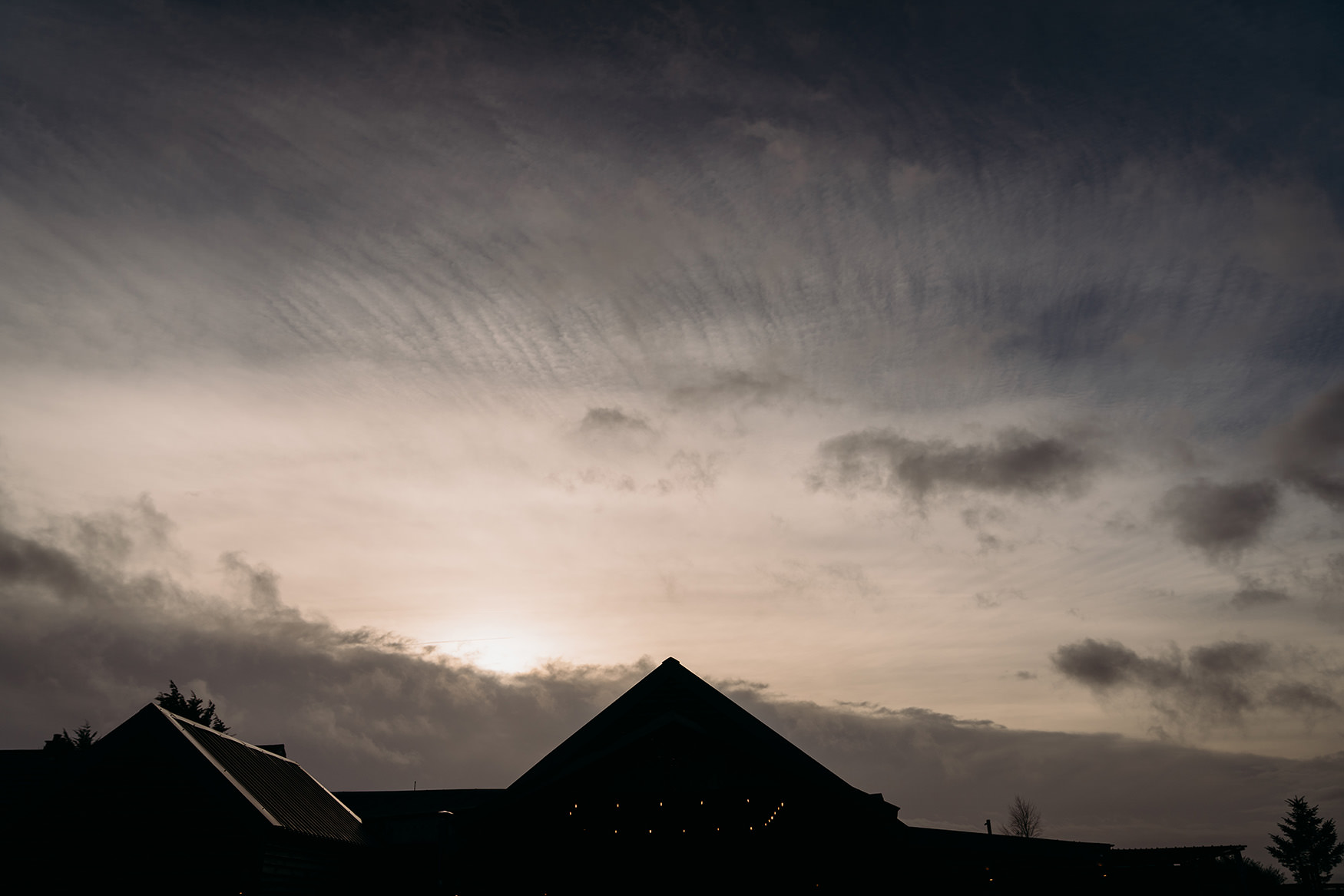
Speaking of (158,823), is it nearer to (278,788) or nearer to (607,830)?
(278,788)

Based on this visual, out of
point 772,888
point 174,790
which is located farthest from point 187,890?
point 772,888

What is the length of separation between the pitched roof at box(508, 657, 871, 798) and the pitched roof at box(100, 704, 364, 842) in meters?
7.45

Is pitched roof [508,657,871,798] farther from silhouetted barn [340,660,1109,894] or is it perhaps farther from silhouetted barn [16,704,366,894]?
silhouetted barn [16,704,366,894]

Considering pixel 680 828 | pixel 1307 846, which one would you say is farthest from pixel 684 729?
pixel 1307 846

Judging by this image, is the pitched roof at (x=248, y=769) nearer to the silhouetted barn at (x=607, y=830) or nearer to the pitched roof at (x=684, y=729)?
the silhouetted barn at (x=607, y=830)

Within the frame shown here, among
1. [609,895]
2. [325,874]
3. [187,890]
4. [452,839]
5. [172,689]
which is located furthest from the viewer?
[172,689]

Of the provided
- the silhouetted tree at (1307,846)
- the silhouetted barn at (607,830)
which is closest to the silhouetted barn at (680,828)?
the silhouetted barn at (607,830)

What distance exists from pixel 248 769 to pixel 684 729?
1365cm

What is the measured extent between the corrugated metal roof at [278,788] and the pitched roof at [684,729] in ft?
24.7

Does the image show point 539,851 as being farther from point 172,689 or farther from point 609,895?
point 172,689

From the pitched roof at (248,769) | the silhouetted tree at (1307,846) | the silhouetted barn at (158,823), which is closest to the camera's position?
the silhouetted barn at (158,823)

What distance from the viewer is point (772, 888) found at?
15461 mm

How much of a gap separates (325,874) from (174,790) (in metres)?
5.25

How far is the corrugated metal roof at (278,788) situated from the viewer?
1967cm
